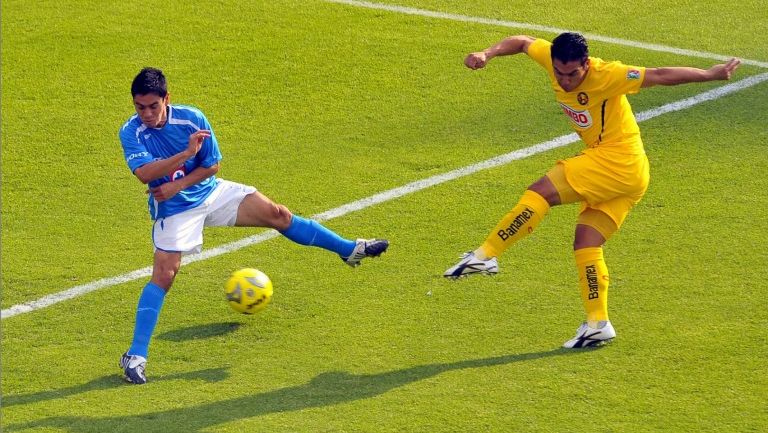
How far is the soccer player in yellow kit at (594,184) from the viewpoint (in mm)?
7777

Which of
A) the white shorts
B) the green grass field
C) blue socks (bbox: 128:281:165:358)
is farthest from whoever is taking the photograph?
the white shorts

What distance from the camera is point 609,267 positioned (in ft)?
29.4

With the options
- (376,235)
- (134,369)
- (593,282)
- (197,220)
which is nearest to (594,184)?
(593,282)

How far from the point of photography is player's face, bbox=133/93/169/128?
7746mm

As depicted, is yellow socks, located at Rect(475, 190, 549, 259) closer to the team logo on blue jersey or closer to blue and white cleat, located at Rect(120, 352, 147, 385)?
the team logo on blue jersey

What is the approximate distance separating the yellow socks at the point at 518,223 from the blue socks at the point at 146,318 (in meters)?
2.09

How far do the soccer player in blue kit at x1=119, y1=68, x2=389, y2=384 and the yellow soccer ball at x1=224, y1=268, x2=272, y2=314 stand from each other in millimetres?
360

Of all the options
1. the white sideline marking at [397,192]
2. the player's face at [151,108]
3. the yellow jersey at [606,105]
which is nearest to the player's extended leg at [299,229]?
the player's face at [151,108]

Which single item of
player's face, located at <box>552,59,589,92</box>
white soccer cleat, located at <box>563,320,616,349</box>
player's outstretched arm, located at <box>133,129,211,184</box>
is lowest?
white soccer cleat, located at <box>563,320,616,349</box>

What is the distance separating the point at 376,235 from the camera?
9.68 metres

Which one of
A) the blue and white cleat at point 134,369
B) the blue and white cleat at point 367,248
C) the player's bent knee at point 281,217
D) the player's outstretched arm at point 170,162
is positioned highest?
the player's outstretched arm at point 170,162

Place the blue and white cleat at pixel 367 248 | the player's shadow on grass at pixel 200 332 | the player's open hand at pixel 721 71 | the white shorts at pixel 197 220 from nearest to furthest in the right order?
the player's open hand at pixel 721 71
the white shorts at pixel 197 220
the player's shadow on grass at pixel 200 332
the blue and white cleat at pixel 367 248

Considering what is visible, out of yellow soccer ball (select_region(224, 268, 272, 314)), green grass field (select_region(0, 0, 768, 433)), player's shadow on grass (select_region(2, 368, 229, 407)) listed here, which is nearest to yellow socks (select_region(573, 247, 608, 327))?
green grass field (select_region(0, 0, 768, 433))

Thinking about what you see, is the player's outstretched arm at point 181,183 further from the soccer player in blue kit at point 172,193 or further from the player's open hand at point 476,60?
the player's open hand at point 476,60
